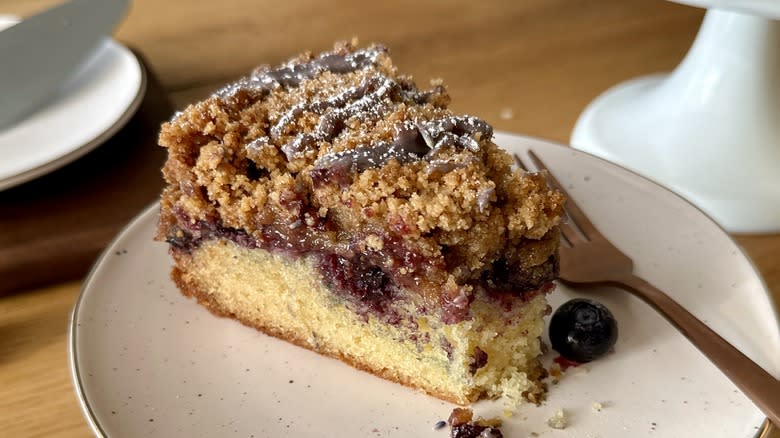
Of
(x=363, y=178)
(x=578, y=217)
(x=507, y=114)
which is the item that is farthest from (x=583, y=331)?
(x=507, y=114)

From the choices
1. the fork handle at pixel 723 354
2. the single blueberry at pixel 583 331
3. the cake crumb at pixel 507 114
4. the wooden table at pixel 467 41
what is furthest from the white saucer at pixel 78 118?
the fork handle at pixel 723 354

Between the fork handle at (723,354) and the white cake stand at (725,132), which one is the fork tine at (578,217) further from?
the white cake stand at (725,132)

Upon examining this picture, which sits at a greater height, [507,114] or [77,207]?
[507,114]

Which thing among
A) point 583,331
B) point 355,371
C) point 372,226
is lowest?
point 355,371

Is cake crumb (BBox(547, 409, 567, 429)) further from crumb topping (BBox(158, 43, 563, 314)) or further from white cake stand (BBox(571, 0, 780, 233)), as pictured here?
white cake stand (BBox(571, 0, 780, 233))

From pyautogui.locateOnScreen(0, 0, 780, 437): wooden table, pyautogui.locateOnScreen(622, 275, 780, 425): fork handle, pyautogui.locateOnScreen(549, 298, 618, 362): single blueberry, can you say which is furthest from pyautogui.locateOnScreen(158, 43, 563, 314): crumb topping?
pyautogui.locateOnScreen(0, 0, 780, 437): wooden table

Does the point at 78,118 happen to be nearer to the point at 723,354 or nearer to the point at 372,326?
the point at 372,326
